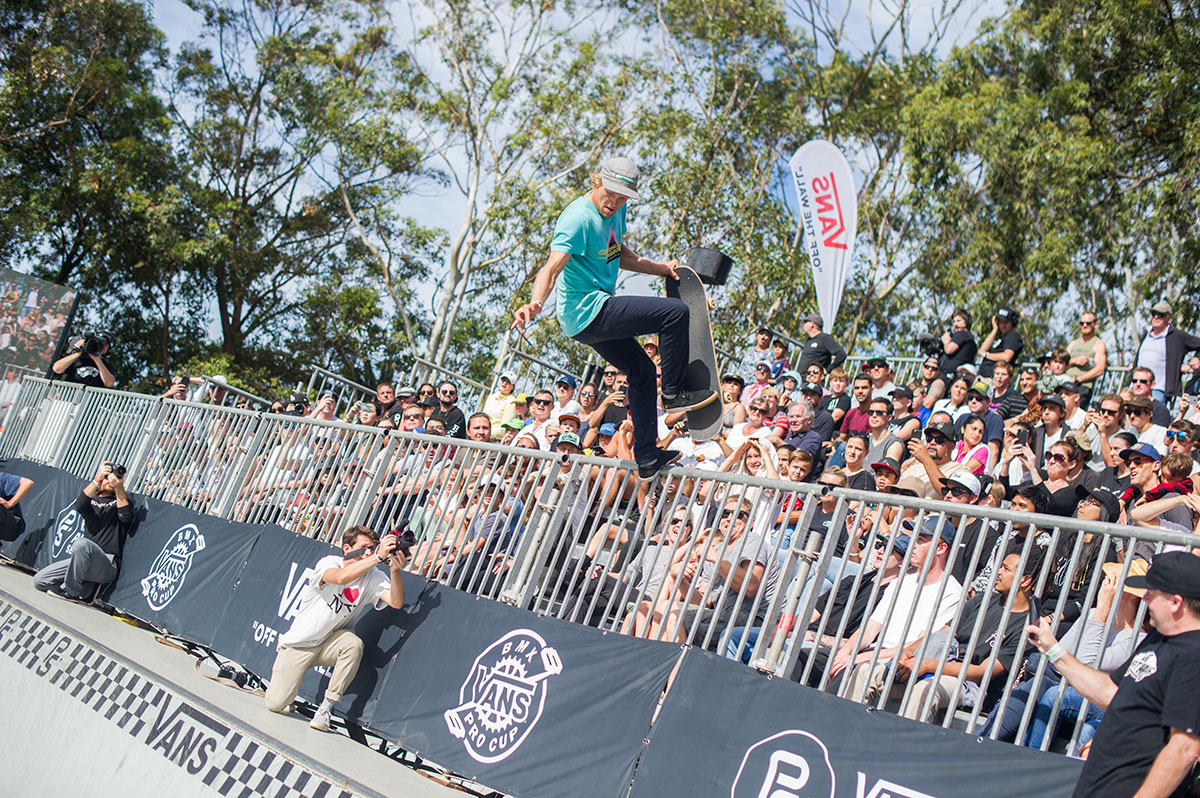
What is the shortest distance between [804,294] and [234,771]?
2230 cm

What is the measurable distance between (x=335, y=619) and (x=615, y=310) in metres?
3.21

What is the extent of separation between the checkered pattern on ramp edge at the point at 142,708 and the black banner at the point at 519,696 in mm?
917

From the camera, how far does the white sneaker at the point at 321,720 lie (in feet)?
22.7

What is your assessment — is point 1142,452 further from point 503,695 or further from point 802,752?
point 503,695

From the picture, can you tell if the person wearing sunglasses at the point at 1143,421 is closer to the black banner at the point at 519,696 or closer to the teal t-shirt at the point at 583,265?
the teal t-shirt at the point at 583,265

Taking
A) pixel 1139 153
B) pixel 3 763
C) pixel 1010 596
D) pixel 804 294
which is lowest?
pixel 3 763

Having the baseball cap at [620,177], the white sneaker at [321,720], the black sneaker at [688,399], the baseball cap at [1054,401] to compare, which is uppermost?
the baseball cap at [1054,401]

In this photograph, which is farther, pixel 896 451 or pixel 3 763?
pixel 896 451

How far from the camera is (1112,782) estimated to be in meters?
3.35

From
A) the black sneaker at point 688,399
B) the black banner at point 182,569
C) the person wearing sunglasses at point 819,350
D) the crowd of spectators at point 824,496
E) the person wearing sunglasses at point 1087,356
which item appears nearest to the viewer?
the crowd of spectators at point 824,496

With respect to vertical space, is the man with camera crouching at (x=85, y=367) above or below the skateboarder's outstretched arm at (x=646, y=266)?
below

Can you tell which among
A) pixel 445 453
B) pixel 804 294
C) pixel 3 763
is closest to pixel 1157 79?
pixel 804 294

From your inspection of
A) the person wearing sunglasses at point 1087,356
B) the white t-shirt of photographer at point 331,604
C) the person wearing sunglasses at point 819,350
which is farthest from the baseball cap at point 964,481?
the person wearing sunglasses at point 819,350

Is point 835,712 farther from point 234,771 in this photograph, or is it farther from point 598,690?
point 234,771
